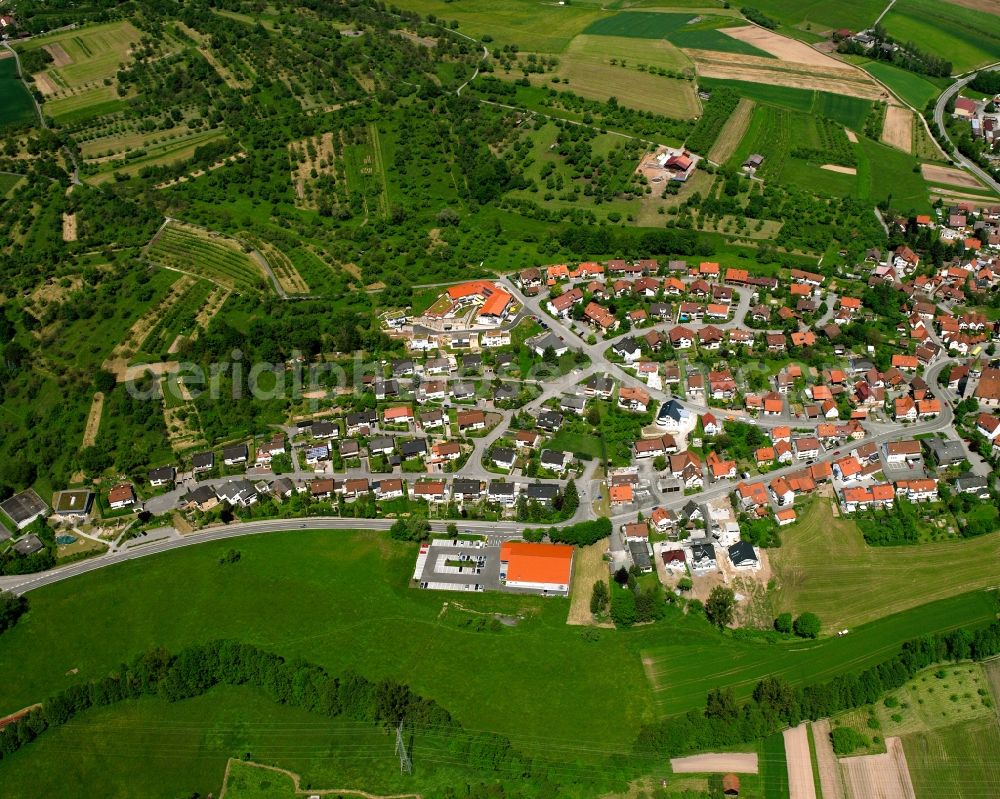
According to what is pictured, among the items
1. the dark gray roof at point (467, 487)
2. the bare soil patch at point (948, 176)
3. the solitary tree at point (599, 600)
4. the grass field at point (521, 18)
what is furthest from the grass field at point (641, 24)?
the solitary tree at point (599, 600)

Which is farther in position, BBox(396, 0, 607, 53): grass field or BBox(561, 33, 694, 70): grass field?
BBox(396, 0, 607, 53): grass field

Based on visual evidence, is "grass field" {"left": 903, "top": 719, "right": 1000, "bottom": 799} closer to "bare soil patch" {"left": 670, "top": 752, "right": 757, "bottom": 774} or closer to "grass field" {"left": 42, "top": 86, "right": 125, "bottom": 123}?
"bare soil patch" {"left": 670, "top": 752, "right": 757, "bottom": 774}

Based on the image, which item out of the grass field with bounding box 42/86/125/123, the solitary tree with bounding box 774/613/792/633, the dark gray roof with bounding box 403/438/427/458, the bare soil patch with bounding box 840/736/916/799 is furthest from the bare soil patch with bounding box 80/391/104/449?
the bare soil patch with bounding box 840/736/916/799

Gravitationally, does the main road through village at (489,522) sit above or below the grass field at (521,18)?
below

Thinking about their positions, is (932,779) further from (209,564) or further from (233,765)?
(209,564)

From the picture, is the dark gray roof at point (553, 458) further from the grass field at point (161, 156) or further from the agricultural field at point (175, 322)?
the grass field at point (161, 156)

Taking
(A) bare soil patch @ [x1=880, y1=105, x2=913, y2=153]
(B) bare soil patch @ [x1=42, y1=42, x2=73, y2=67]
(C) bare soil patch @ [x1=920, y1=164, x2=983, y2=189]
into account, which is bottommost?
(B) bare soil patch @ [x1=42, y1=42, x2=73, y2=67]

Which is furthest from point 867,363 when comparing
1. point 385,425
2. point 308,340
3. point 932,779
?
point 308,340
